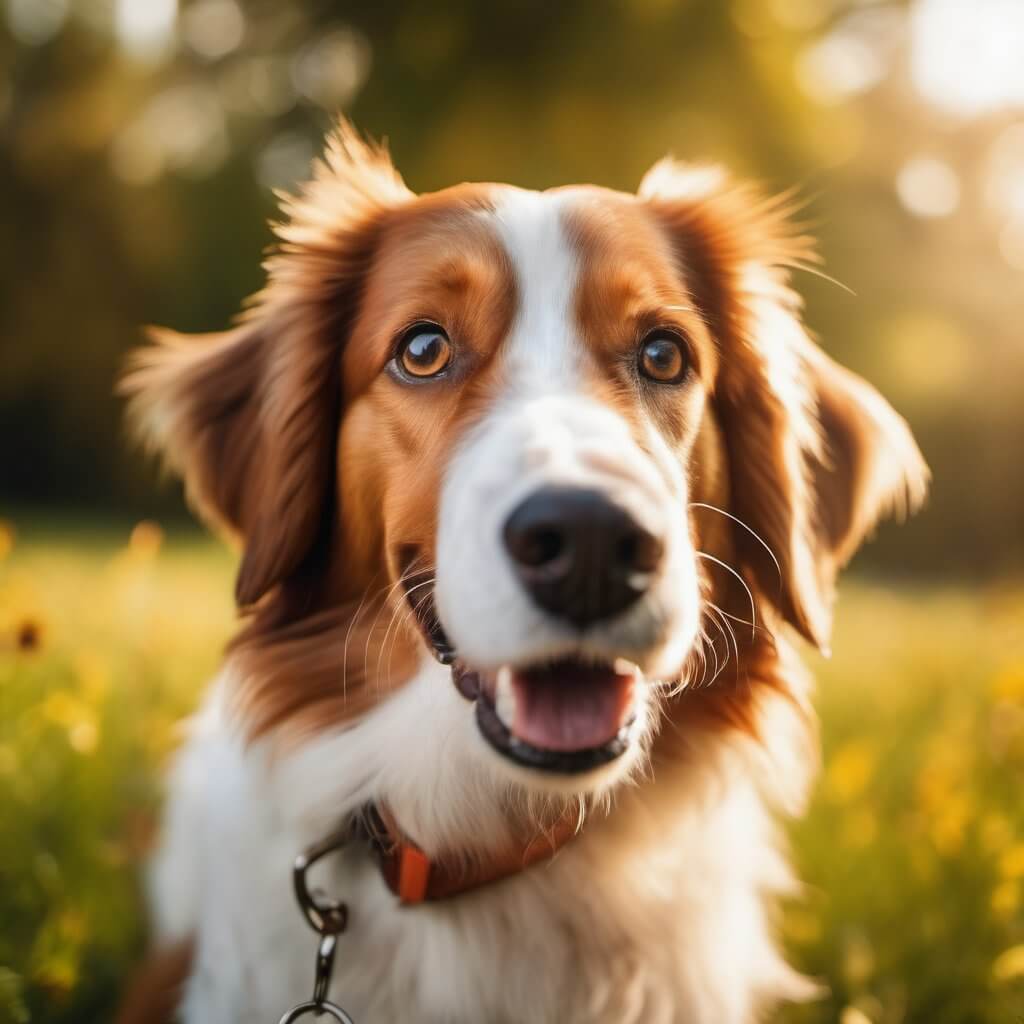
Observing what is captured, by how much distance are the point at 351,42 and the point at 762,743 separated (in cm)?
1041

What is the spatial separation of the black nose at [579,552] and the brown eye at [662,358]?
2.33 ft

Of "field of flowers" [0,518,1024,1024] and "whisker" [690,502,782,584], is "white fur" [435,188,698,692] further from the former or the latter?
"field of flowers" [0,518,1024,1024]

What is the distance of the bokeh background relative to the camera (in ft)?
11.1

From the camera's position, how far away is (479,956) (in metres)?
2.43

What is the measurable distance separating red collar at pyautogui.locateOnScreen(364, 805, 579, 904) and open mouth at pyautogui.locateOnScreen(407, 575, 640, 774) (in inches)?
19.0

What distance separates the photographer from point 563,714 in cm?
207

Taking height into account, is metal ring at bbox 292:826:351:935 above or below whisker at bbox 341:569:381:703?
below

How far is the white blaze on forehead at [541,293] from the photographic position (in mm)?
2346

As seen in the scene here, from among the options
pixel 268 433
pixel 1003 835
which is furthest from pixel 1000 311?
pixel 268 433

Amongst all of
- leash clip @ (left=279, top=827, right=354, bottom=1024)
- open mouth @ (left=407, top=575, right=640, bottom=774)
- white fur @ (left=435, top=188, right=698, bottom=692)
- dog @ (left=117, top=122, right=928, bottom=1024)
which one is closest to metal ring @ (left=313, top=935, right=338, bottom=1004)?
leash clip @ (left=279, top=827, right=354, bottom=1024)

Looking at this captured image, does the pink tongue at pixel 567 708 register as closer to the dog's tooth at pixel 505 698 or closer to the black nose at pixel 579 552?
the dog's tooth at pixel 505 698

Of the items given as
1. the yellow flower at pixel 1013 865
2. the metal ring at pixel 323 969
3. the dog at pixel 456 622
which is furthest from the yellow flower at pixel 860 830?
the metal ring at pixel 323 969

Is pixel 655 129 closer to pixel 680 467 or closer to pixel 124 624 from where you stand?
pixel 124 624

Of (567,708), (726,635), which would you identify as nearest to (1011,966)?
(726,635)
